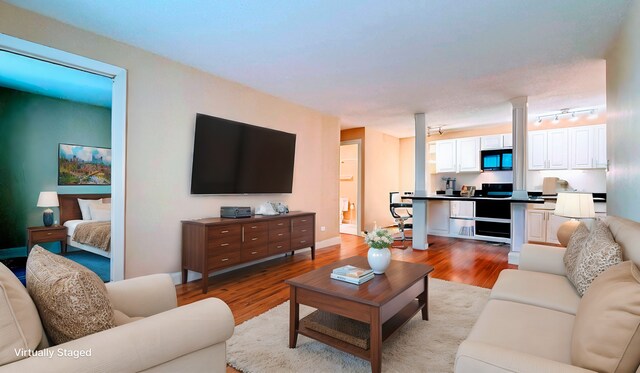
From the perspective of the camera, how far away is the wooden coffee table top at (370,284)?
1.85 metres

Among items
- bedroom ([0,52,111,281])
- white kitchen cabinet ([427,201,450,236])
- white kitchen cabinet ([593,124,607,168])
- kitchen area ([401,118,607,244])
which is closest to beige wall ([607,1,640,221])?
kitchen area ([401,118,607,244])

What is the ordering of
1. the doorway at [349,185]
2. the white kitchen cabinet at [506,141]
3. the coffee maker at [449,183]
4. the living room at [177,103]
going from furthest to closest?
the doorway at [349,185]
the coffee maker at [449,183]
the white kitchen cabinet at [506,141]
the living room at [177,103]

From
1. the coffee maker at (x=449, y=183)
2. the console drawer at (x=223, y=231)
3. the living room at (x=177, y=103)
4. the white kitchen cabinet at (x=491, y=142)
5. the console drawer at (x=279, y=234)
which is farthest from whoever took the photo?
the coffee maker at (x=449, y=183)

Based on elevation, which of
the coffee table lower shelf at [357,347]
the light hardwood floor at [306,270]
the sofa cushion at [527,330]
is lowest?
the light hardwood floor at [306,270]

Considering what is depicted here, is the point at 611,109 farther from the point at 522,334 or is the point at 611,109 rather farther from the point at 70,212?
the point at 70,212

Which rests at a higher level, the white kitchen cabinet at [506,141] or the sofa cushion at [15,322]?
the white kitchen cabinet at [506,141]

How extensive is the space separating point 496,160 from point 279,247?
5.36 m

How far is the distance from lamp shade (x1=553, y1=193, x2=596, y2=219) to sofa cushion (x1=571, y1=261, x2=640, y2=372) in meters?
2.76

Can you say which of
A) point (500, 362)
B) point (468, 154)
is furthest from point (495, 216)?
point (500, 362)

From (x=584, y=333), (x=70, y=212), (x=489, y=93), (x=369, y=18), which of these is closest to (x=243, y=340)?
(x=584, y=333)

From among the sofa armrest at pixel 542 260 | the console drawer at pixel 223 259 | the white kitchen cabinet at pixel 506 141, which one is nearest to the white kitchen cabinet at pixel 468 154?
the white kitchen cabinet at pixel 506 141

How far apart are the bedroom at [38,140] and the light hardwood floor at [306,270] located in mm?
1307

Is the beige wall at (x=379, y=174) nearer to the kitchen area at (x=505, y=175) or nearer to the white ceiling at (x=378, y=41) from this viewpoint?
the kitchen area at (x=505, y=175)

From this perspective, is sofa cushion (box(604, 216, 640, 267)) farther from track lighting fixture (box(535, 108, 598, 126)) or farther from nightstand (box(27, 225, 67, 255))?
nightstand (box(27, 225, 67, 255))
